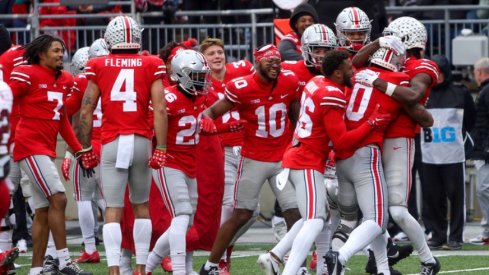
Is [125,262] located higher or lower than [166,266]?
higher

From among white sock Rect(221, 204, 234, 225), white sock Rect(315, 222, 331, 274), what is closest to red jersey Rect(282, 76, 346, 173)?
white sock Rect(315, 222, 331, 274)

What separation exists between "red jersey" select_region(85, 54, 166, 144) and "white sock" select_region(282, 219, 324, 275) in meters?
1.52

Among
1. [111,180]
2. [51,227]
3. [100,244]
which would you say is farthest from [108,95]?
[100,244]

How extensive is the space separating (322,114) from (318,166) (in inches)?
15.9

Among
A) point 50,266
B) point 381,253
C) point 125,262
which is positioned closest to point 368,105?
point 381,253

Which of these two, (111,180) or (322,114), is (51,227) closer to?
(111,180)

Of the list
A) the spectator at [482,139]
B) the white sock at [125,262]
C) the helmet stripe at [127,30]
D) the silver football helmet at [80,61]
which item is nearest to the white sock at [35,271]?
the white sock at [125,262]

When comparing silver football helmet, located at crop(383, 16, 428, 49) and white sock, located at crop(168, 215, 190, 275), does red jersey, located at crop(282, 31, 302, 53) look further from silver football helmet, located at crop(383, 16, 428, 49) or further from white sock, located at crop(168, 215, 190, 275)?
white sock, located at crop(168, 215, 190, 275)

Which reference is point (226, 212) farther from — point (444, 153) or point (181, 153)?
point (444, 153)

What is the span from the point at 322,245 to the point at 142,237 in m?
1.46

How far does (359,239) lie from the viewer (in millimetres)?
10336

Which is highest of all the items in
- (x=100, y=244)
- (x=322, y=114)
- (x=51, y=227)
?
(x=322, y=114)

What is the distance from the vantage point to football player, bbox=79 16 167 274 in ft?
34.9

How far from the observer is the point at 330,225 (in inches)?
458
